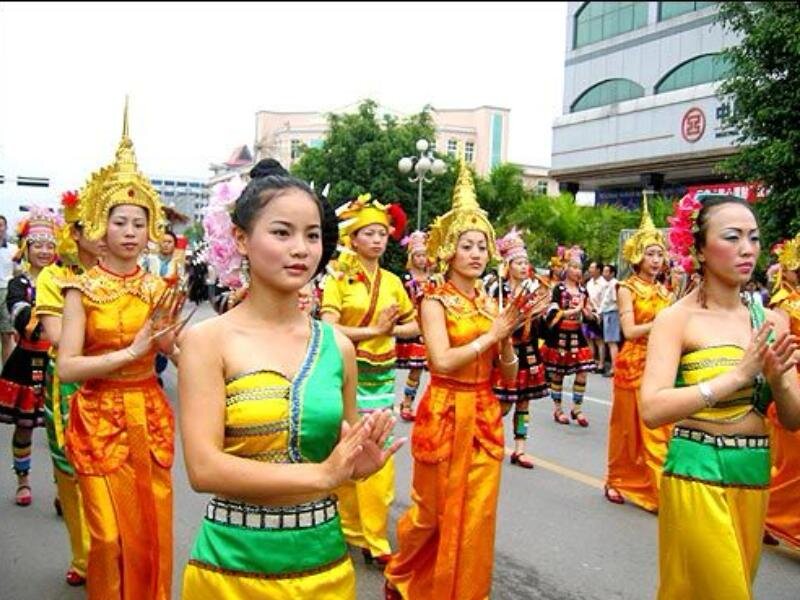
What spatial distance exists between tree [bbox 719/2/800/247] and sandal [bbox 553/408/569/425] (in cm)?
418

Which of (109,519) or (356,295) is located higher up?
(356,295)

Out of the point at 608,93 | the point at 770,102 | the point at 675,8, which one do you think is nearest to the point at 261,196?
the point at 770,102

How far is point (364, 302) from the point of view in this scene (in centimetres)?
548

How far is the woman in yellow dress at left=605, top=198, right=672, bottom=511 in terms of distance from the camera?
6.60m

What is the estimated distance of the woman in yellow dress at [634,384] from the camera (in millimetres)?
6602

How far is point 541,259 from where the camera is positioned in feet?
75.7

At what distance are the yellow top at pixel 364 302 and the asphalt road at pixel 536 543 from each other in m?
1.24

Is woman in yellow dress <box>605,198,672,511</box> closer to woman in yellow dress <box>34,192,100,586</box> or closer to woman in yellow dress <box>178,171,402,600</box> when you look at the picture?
woman in yellow dress <box>34,192,100,586</box>

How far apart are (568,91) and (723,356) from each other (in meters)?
34.0

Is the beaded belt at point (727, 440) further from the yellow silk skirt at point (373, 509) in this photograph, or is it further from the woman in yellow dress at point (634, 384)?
the woman in yellow dress at point (634, 384)

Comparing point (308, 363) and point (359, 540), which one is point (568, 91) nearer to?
point (359, 540)

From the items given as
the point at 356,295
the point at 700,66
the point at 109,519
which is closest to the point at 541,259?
the point at 700,66

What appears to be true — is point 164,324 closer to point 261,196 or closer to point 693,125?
point 261,196

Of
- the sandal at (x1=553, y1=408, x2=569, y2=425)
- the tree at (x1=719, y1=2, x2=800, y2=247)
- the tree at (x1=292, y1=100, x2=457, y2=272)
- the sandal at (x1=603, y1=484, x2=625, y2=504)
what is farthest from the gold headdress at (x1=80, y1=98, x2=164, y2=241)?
the tree at (x1=292, y1=100, x2=457, y2=272)
